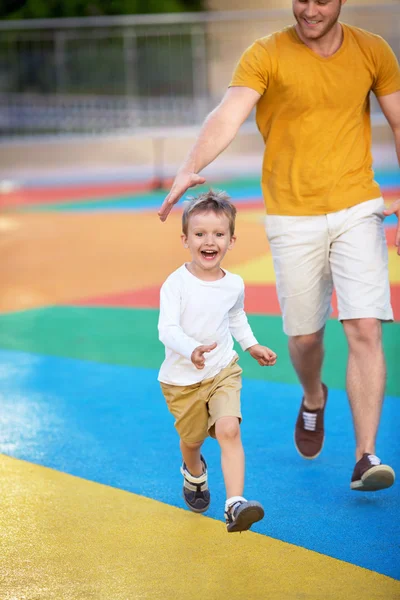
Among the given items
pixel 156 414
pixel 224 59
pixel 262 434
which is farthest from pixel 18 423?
pixel 224 59

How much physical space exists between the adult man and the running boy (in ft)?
1.88

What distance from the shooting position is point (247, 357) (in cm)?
680

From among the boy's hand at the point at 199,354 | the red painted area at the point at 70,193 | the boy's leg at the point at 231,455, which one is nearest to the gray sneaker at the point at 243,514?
the boy's leg at the point at 231,455

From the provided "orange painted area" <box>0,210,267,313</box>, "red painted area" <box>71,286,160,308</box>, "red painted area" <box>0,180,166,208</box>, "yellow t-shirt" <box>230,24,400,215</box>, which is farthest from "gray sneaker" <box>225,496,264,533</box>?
"red painted area" <box>0,180,166,208</box>

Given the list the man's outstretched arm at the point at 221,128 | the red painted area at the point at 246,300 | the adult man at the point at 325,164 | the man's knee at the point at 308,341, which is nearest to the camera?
the man's outstretched arm at the point at 221,128

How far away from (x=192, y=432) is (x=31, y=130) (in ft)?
57.8

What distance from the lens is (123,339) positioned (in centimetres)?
732

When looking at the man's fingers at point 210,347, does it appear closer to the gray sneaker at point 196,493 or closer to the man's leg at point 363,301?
the gray sneaker at point 196,493

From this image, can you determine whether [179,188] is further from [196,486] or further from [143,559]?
[143,559]

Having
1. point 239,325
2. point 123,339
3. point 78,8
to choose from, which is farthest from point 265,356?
point 78,8

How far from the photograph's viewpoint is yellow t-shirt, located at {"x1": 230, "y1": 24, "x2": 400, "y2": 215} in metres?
4.24

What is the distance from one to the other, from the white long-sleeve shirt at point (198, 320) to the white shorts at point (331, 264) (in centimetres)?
69

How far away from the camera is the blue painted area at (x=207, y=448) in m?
3.82

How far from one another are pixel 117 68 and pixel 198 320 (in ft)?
54.7
